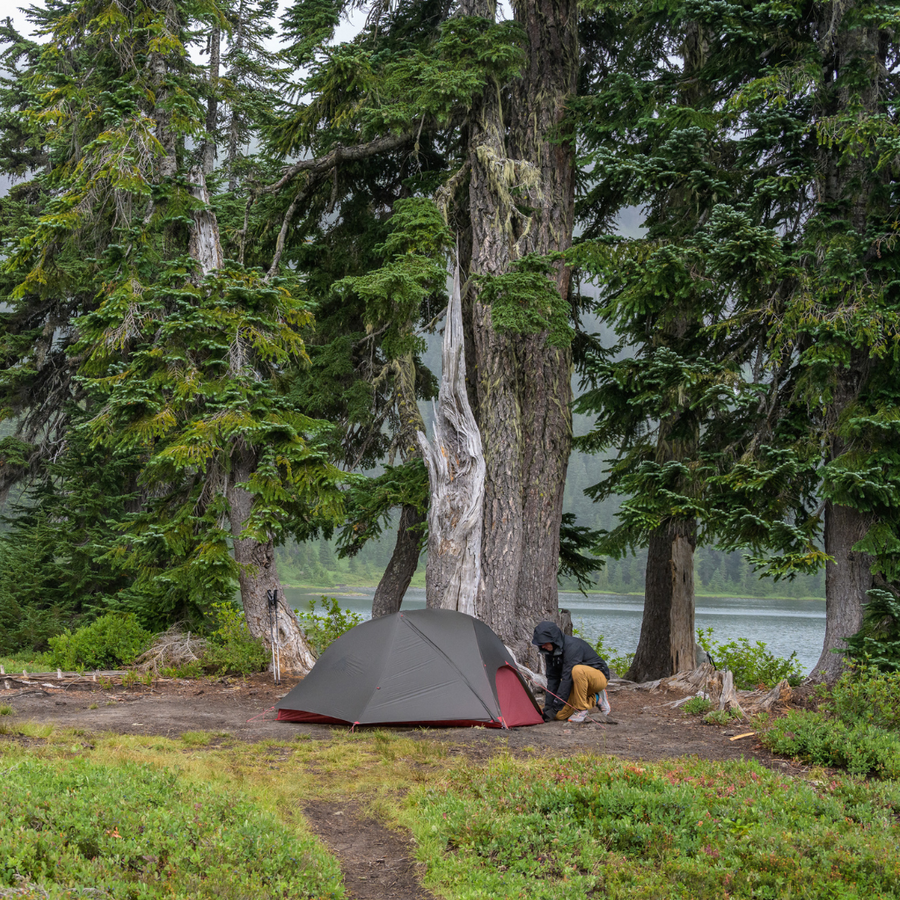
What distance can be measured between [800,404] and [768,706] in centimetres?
406

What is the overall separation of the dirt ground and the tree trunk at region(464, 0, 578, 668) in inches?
87.7

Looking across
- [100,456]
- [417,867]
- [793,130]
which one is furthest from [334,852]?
[100,456]

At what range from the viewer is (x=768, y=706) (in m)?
9.31

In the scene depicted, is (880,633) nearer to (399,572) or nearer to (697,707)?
(697,707)

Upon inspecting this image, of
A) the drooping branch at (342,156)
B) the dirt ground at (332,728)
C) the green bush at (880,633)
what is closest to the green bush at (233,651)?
the dirt ground at (332,728)

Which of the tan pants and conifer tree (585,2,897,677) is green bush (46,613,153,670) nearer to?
the tan pants

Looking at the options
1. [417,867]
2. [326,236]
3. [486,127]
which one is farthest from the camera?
[326,236]

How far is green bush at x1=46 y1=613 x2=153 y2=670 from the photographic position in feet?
39.3

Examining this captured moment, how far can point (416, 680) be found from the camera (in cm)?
844

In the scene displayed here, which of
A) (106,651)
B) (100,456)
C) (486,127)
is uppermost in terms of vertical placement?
(486,127)

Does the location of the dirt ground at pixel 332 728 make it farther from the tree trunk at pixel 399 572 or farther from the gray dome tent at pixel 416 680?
the tree trunk at pixel 399 572

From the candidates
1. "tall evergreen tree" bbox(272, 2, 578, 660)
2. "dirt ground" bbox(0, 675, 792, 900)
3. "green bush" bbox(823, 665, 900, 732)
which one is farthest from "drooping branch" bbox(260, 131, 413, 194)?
"green bush" bbox(823, 665, 900, 732)

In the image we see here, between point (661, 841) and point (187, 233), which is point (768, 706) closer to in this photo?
point (661, 841)

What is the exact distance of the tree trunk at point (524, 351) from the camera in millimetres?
11203
